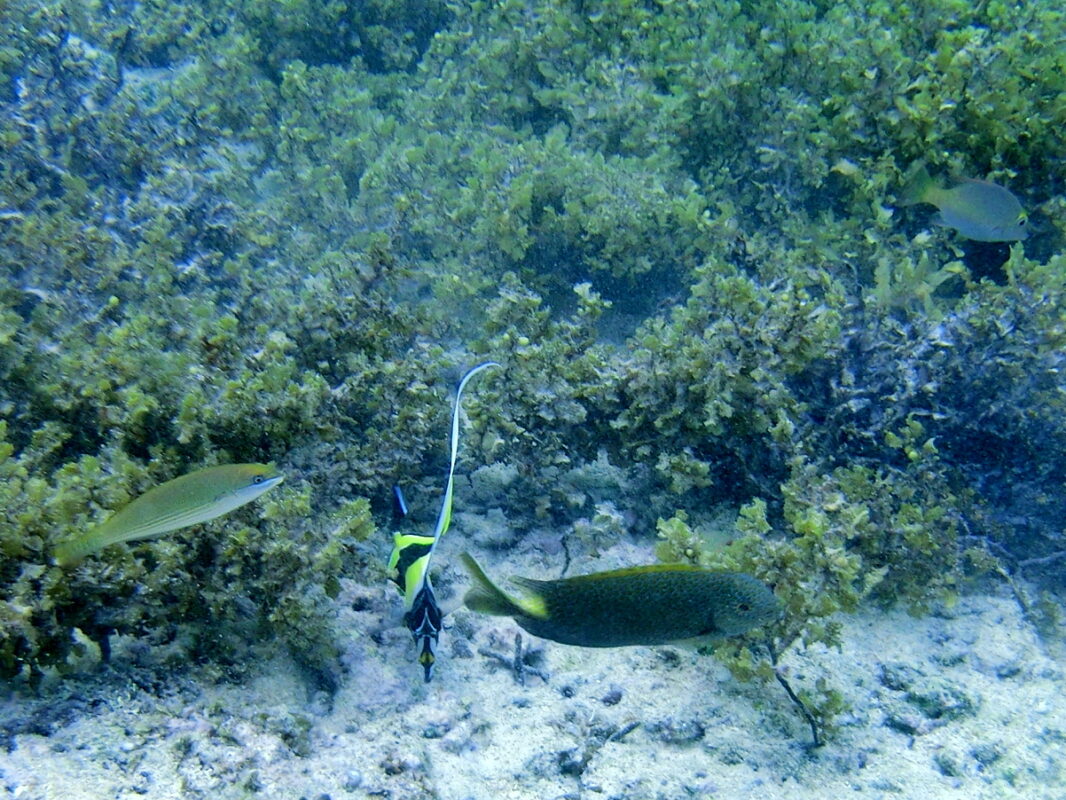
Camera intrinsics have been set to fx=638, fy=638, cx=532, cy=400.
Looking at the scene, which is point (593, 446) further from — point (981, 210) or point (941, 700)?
point (981, 210)

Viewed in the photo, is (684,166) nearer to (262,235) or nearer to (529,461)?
(529,461)

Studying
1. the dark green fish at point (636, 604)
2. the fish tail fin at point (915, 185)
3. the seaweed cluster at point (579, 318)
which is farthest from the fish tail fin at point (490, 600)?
the fish tail fin at point (915, 185)

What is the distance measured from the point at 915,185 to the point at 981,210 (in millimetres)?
607

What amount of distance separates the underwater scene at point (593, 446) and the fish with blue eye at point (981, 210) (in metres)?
0.03

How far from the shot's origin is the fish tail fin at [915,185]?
14.2 ft

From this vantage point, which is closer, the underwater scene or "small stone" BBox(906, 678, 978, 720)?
the underwater scene

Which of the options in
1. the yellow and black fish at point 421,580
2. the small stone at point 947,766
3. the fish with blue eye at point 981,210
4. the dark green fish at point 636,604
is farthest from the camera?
the fish with blue eye at point 981,210

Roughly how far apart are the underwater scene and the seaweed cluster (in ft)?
0.07

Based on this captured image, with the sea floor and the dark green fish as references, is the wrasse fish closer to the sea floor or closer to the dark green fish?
the sea floor

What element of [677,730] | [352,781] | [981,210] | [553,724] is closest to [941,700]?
[677,730]

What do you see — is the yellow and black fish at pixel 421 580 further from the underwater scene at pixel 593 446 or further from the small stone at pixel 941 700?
the small stone at pixel 941 700

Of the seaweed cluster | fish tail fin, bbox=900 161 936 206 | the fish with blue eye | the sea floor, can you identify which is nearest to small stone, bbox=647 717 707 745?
the sea floor

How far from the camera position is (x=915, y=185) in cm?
440

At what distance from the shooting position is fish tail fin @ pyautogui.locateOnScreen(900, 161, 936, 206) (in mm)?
4329
